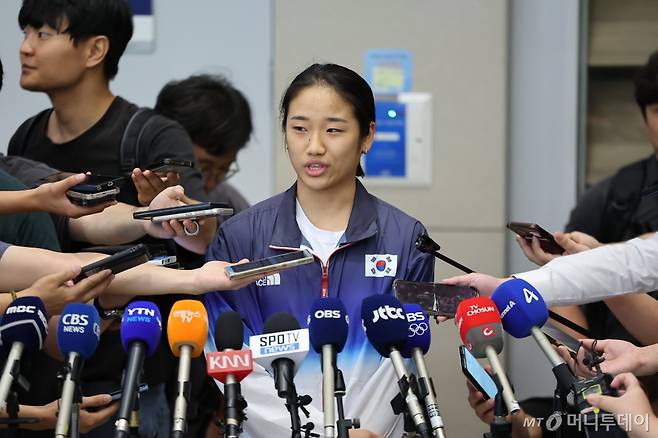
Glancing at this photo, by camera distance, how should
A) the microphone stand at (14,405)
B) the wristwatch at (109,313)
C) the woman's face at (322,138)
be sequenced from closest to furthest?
A: 1. the microphone stand at (14,405)
2. the wristwatch at (109,313)
3. the woman's face at (322,138)

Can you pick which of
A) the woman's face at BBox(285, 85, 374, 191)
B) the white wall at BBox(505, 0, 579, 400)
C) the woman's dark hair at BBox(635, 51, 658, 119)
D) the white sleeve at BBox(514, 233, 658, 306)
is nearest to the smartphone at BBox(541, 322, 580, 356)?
the white sleeve at BBox(514, 233, 658, 306)

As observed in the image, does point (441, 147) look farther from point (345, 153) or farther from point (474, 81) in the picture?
point (345, 153)

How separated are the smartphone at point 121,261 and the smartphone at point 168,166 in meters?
0.53

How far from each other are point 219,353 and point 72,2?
182 centimetres

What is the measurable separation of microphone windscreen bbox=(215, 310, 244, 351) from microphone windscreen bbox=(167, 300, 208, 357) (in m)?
0.03

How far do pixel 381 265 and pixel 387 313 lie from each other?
0.58 m

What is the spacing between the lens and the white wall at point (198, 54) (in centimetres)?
544

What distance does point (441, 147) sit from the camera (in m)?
5.40

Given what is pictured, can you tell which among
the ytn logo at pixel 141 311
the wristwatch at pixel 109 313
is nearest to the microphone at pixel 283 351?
the ytn logo at pixel 141 311

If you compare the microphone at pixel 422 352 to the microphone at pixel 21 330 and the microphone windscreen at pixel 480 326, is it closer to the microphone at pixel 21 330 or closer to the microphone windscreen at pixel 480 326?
the microphone windscreen at pixel 480 326

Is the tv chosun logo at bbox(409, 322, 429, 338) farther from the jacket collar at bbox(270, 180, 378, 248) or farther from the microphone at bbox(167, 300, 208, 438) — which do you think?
the jacket collar at bbox(270, 180, 378, 248)

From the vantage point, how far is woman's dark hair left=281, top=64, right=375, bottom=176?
3.13m

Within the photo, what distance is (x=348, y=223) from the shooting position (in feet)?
9.96

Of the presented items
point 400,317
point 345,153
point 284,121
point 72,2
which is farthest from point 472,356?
point 72,2
